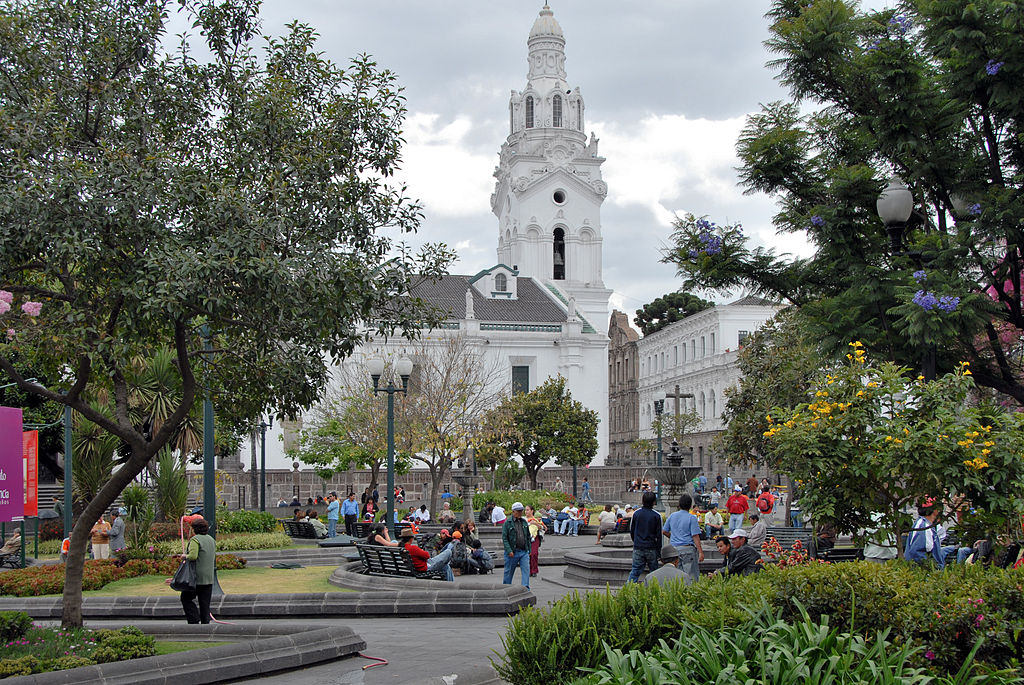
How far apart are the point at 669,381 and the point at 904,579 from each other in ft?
220

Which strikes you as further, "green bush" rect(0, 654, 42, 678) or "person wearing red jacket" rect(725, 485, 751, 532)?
"person wearing red jacket" rect(725, 485, 751, 532)

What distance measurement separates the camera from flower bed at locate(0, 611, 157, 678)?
762 centimetres

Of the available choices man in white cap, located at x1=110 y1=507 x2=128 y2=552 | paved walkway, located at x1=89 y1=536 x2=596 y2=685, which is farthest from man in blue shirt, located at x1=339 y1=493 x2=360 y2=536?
paved walkway, located at x1=89 y1=536 x2=596 y2=685

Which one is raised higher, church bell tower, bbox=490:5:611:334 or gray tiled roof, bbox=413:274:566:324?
church bell tower, bbox=490:5:611:334

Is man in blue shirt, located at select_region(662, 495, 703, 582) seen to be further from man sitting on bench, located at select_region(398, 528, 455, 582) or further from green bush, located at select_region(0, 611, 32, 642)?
green bush, located at select_region(0, 611, 32, 642)

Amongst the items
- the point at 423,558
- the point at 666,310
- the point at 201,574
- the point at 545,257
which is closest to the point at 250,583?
the point at 423,558

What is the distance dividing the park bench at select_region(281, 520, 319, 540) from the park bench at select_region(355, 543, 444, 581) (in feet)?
32.9

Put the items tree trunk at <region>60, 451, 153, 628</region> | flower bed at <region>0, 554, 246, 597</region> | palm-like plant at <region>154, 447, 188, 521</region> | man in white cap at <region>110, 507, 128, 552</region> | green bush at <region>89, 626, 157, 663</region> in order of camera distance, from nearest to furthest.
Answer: green bush at <region>89, 626, 157, 663</region> < tree trunk at <region>60, 451, 153, 628</region> < flower bed at <region>0, 554, 246, 597</region> < man in white cap at <region>110, 507, 128, 552</region> < palm-like plant at <region>154, 447, 188, 521</region>

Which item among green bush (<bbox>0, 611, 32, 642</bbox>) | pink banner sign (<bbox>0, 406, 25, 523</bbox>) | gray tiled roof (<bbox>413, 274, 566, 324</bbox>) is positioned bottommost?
green bush (<bbox>0, 611, 32, 642</bbox>)

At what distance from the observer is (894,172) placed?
1267 cm

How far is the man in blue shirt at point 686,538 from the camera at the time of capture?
12.3 metres

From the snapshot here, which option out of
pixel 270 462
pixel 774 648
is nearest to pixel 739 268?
pixel 774 648

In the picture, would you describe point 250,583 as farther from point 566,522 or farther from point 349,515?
point 566,522

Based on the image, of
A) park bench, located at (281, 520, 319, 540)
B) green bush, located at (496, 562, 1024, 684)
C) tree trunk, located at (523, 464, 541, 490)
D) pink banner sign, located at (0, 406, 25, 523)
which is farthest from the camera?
tree trunk, located at (523, 464, 541, 490)
